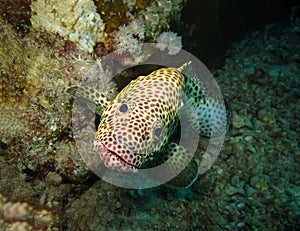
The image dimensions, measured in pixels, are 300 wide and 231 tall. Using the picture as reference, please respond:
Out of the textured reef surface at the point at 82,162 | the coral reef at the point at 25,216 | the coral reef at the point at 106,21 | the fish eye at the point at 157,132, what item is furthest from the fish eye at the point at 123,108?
the coral reef at the point at 25,216

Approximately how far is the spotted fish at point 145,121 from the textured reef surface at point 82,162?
349mm

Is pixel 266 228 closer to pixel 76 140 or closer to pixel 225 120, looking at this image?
pixel 225 120

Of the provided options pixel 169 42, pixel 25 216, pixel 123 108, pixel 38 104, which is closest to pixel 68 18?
pixel 38 104

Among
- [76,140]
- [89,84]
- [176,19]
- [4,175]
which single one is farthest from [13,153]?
[176,19]

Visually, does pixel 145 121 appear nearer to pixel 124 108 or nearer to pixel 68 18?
pixel 124 108

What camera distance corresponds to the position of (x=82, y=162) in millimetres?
3666

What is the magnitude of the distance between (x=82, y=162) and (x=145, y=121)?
41.8 inches

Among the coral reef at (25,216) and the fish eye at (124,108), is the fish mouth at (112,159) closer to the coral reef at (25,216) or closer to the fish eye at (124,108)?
the fish eye at (124,108)

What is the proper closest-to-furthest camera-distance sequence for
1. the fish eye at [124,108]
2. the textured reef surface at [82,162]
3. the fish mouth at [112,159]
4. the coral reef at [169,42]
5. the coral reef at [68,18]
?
the fish mouth at [112,159], the fish eye at [124,108], the textured reef surface at [82,162], the coral reef at [68,18], the coral reef at [169,42]

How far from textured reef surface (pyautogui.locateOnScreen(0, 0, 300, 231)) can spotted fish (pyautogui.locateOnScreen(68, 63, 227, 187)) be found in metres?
0.35

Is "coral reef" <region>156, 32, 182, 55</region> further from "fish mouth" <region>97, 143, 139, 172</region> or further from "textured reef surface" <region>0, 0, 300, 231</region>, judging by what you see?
"fish mouth" <region>97, 143, 139, 172</region>

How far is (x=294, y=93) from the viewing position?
5.39 metres

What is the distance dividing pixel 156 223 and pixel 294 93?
12.0 feet

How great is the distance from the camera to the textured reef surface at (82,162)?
341cm
